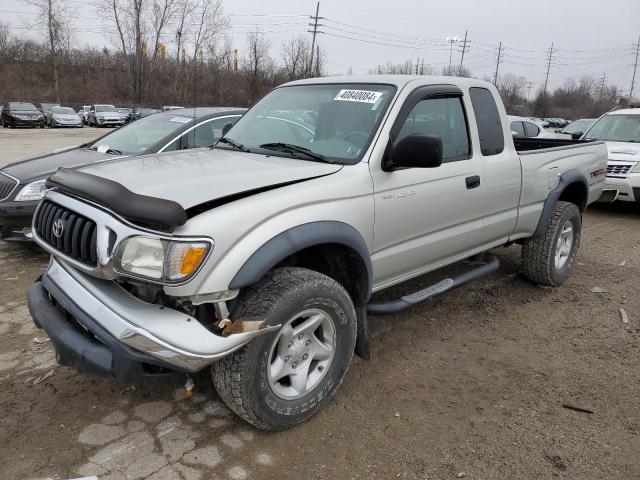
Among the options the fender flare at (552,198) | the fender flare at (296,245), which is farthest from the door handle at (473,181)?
the fender flare at (552,198)

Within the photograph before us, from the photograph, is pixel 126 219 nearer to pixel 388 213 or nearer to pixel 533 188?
pixel 388 213

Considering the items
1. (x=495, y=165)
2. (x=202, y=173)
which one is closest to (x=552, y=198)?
(x=495, y=165)

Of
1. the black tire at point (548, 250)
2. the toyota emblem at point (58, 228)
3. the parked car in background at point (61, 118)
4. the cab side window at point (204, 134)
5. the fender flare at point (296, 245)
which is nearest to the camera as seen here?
the fender flare at point (296, 245)

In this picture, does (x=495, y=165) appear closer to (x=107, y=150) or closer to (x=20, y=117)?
(x=107, y=150)

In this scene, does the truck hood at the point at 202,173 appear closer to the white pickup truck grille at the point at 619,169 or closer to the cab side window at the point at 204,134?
the cab side window at the point at 204,134

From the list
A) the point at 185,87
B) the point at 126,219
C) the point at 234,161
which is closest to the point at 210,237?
the point at 126,219

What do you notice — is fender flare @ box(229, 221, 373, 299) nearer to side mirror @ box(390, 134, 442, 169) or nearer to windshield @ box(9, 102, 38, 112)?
side mirror @ box(390, 134, 442, 169)

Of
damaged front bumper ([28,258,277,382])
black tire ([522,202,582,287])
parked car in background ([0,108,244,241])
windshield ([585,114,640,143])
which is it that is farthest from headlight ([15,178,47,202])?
windshield ([585,114,640,143])

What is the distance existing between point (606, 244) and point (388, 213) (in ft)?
17.1

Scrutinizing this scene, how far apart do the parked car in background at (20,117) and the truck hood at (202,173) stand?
3191cm

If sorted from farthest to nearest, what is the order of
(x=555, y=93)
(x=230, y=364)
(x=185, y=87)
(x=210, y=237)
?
1. (x=555, y=93)
2. (x=185, y=87)
3. (x=230, y=364)
4. (x=210, y=237)

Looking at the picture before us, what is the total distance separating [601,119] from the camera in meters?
10.3

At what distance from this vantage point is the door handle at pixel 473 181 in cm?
377

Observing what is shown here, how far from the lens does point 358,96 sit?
3516 mm
